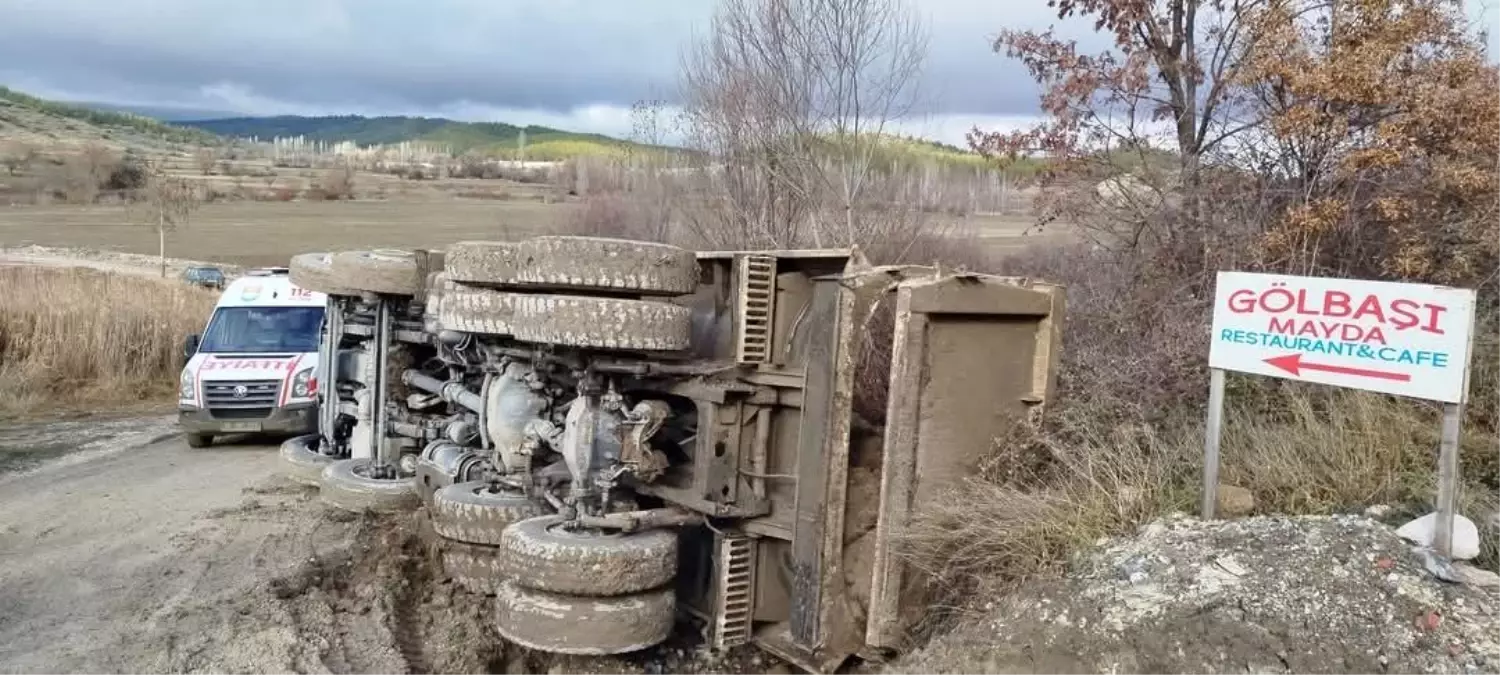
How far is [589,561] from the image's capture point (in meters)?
5.20

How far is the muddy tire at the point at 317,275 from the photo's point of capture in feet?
28.5

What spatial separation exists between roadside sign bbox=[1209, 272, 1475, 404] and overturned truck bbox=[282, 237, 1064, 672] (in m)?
1.08

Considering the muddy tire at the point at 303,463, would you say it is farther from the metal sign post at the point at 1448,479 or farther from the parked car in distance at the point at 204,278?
the parked car in distance at the point at 204,278

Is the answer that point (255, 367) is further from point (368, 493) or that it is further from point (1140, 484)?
point (1140, 484)

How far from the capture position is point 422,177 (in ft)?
252

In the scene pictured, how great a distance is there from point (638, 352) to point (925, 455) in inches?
59.2

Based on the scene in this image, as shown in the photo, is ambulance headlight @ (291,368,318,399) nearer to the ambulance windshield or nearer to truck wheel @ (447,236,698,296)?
the ambulance windshield

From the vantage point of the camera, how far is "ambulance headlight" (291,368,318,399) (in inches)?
517

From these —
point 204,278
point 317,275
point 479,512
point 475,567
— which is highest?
point 317,275

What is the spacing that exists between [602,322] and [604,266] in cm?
27

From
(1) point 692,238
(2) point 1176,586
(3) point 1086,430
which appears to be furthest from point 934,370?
(1) point 692,238

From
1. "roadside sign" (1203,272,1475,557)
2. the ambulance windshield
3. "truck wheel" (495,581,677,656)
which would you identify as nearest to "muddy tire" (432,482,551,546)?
"truck wheel" (495,581,677,656)

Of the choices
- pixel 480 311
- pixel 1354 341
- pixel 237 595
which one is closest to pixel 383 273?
pixel 237 595

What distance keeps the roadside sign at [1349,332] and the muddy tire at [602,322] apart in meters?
2.32
